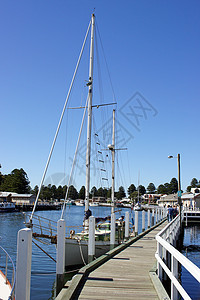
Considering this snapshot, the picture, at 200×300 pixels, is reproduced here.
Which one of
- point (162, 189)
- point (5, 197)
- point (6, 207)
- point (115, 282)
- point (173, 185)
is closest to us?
point (115, 282)

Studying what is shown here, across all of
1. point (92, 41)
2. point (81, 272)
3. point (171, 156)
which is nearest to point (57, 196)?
point (171, 156)

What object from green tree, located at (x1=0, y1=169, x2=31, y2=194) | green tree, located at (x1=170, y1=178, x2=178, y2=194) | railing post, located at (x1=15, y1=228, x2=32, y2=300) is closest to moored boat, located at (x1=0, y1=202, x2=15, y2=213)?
green tree, located at (x1=0, y1=169, x2=31, y2=194)

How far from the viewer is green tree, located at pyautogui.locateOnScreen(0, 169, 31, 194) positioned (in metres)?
115

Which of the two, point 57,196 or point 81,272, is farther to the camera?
point 57,196

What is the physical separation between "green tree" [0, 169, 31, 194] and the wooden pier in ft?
364

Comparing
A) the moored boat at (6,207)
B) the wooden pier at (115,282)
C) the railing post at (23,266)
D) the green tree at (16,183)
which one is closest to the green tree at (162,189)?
the green tree at (16,183)

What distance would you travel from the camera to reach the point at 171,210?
2748 cm

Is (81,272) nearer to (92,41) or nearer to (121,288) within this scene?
(121,288)

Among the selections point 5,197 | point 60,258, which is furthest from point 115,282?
point 5,197

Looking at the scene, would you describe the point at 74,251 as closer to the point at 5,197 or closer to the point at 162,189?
the point at 5,197

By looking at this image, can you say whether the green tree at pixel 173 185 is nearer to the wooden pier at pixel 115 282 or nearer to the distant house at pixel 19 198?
the distant house at pixel 19 198

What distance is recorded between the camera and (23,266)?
427 cm

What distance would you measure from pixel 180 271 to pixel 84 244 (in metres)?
6.24

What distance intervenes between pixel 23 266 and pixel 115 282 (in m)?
3.73
